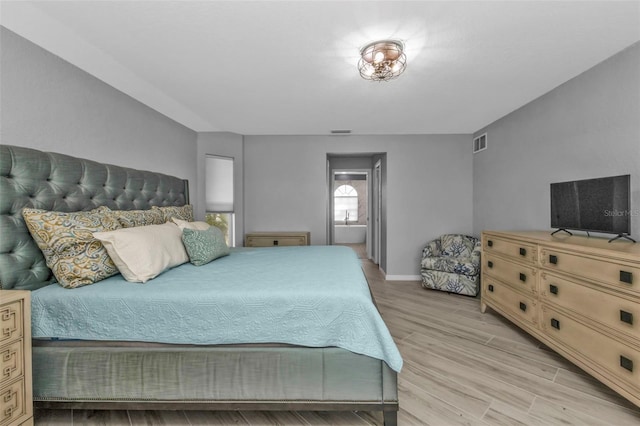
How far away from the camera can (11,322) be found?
1243 mm

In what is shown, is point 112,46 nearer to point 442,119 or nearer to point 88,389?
point 88,389

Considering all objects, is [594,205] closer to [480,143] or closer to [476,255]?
[476,255]

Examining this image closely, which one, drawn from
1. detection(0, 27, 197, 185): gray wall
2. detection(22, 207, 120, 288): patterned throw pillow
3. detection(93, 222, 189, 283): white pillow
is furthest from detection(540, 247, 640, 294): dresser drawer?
detection(0, 27, 197, 185): gray wall

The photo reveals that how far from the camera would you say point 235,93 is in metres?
2.73

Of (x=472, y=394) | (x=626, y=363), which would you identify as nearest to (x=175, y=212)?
(x=472, y=394)

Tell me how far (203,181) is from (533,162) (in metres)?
4.23

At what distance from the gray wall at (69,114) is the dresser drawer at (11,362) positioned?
1.24 m

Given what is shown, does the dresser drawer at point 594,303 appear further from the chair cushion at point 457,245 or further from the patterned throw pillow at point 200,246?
the patterned throw pillow at point 200,246

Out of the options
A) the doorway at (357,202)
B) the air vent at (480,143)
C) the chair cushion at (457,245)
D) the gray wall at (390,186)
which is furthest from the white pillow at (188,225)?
the air vent at (480,143)

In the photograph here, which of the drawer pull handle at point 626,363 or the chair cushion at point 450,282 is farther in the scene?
the chair cushion at point 450,282

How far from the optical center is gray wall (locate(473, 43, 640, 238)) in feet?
6.54

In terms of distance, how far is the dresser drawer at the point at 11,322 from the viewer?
47.6 inches

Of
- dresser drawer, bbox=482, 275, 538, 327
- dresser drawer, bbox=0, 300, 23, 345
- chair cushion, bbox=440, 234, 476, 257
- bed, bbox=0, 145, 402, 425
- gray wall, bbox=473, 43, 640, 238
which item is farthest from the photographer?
chair cushion, bbox=440, 234, 476, 257

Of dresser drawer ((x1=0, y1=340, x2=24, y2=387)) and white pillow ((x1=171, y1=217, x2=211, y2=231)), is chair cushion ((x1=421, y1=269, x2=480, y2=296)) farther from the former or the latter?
dresser drawer ((x1=0, y1=340, x2=24, y2=387))
